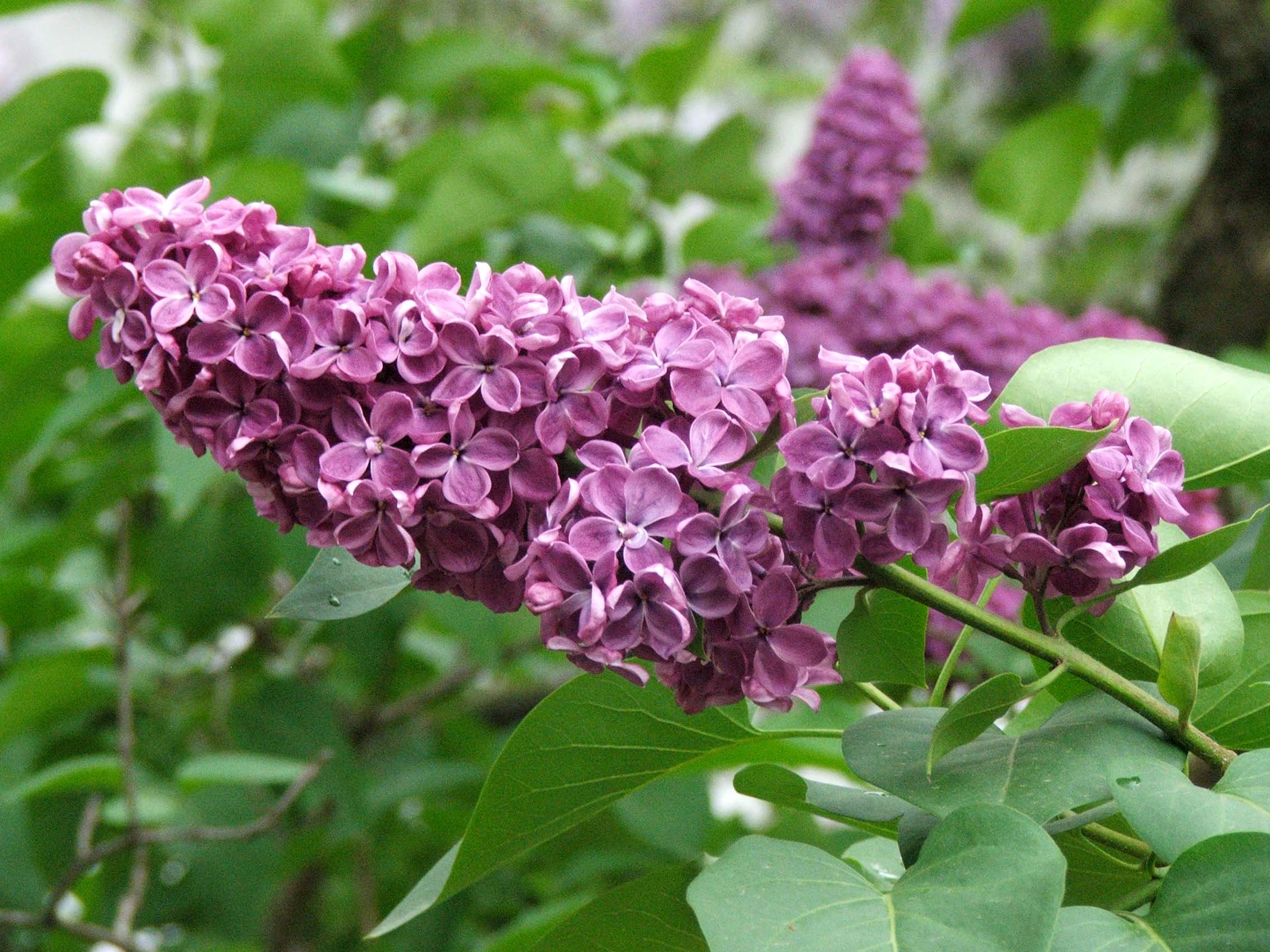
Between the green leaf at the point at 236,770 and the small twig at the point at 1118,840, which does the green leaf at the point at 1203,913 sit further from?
the green leaf at the point at 236,770

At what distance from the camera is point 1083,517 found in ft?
1.43

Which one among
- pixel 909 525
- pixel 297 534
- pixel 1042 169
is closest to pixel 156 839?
pixel 297 534

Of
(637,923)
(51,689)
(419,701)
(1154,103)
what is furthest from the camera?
(1154,103)

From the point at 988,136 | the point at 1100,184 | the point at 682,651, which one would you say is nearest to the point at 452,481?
the point at 682,651

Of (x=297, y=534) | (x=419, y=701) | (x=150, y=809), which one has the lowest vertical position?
(x=419, y=701)

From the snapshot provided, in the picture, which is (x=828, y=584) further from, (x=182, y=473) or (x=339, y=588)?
(x=182, y=473)

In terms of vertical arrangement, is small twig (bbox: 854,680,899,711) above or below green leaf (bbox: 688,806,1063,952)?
below

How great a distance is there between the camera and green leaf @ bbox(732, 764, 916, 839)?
462 millimetres

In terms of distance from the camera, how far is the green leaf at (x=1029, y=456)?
40 centimetres

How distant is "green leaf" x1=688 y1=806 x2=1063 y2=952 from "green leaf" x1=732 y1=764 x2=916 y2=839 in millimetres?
52

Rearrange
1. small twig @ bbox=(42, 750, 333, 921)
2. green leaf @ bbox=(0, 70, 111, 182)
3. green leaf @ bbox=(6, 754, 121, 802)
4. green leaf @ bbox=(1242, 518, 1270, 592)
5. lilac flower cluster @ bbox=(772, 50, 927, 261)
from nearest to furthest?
green leaf @ bbox=(1242, 518, 1270, 592) → small twig @ bbox=(42, 750, 333, 921) → green leaf @ bbox=(6, 754, 121, 802) → green leaf @ bbox=(0, 70, 111, 182) → lilac flower cluster @ bbox=(772, 50, 927, 261)

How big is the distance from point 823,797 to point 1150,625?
13 cm

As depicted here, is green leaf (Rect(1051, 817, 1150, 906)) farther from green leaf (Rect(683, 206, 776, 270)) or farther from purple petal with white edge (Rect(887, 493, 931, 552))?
green leaf (Rect(683, 206, 776, 270))

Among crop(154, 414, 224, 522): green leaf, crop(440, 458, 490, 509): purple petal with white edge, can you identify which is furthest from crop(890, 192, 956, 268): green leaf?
crop(440, 458, 490, 509): purple petal with white edge
